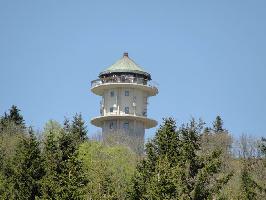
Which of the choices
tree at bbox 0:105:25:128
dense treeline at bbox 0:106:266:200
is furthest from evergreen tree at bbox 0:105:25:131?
dense treeline at bbox 0:106:266:200

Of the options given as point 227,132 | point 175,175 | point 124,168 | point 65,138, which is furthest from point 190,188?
point 227,132

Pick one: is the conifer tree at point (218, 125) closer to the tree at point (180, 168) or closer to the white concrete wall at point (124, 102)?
the white concrete wall at point (124, 102)

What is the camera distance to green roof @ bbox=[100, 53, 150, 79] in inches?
3880

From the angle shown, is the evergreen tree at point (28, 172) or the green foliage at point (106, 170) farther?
the green foliage at point (106, 170)

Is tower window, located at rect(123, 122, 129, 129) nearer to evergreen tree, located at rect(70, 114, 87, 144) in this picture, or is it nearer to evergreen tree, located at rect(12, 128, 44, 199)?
evergreen tree, located at rect(70, 114, 87, 144)

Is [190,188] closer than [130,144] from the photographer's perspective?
Yes

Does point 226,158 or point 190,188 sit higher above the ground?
point 226,158

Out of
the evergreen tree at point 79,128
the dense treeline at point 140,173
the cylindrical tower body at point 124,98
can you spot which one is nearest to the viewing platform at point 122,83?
the cylindrical tower body at point 124,98

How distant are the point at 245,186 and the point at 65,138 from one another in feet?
50.5

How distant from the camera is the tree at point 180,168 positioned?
3725 cm

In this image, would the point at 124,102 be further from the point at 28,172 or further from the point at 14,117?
the point at 28,172

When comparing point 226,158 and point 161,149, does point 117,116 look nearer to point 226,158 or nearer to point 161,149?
point 226,158

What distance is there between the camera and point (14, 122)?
80125mm

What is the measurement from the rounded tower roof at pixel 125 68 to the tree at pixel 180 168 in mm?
57199
